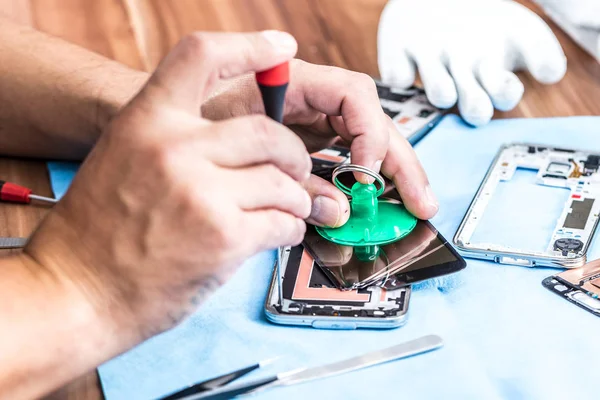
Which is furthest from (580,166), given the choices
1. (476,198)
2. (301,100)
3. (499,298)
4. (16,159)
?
(16,159)

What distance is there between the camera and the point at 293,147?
57cm

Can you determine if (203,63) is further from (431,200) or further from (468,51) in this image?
(468,51)

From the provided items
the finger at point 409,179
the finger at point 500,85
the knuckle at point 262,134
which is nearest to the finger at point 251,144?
the knuckle at point 262,134

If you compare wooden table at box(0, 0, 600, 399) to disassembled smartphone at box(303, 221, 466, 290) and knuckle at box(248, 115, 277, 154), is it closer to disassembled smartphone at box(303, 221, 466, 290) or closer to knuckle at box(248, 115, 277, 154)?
disassembled smartphone at box(303, 221, 466, 290)

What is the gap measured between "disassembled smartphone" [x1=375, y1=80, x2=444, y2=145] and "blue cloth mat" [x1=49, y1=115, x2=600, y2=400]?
282mm

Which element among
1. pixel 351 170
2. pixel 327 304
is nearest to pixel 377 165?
pixel 351 170

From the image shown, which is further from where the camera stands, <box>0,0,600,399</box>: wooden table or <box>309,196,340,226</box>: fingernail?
<box>0,0,600,399</box>: wooden table

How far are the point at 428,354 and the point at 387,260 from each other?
122mm

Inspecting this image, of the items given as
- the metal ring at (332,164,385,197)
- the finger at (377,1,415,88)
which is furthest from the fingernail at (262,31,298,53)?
the finger at (377,1,415,88)

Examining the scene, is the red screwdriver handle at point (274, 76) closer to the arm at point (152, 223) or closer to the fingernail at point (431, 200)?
the arm at point (152, 223)

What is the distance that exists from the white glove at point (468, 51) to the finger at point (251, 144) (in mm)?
515

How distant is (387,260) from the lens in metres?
0.77

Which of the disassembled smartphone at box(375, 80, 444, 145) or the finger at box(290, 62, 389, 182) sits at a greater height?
the finger at box(290, 62, 389, 182)

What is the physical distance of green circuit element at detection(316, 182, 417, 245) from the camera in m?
0.78
